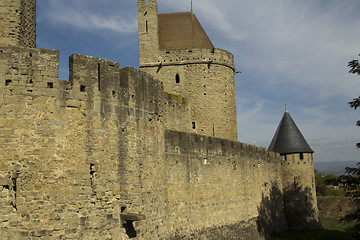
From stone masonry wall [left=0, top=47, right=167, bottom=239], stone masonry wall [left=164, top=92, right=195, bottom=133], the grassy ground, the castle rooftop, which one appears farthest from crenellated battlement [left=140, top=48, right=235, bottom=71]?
stone masonry wall [left=0, top=47, right=167, bottom=239]

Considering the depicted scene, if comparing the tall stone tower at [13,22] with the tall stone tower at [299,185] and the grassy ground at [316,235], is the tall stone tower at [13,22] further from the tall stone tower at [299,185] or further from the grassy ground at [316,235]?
the tall stone tower at [299,185]

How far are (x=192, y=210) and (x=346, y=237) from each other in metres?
10.2

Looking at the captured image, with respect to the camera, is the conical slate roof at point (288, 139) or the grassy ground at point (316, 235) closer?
the grassy ground at point (316, 235)

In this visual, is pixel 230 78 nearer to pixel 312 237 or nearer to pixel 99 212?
pixel 312 237

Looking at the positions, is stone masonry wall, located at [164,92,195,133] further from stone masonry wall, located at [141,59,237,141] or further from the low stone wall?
the low stone wall

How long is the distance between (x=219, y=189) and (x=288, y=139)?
8.77m

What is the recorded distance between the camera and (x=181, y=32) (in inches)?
837

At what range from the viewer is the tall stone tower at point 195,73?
19.5 meters

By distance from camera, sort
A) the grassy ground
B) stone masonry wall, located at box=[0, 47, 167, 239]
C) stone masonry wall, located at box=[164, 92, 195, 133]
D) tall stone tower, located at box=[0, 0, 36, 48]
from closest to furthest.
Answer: stone masonry wall, located at box=[0, 47, 167, 239] < tall stone tower, located at box=[0, 0, 36, 48] < stone masonry wall, located at box=[164, 92, 195, 133] < the grassy ground

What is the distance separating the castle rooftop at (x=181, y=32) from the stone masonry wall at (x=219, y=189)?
652cm

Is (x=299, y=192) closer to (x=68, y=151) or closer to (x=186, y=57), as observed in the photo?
(x=186, y=57)

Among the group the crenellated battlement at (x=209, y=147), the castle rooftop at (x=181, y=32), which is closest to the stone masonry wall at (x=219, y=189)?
the crenellated battlement at (x=209, y=147)

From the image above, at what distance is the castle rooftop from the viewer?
20.8m

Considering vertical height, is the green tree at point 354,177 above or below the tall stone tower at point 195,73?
below
